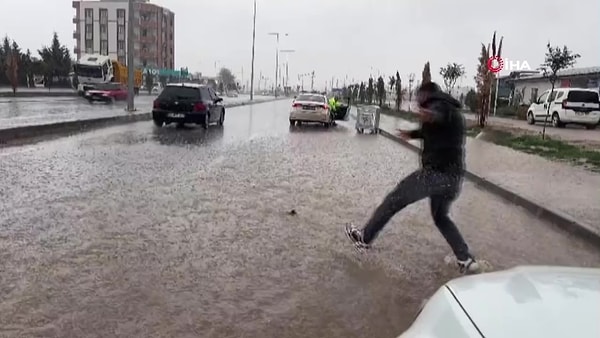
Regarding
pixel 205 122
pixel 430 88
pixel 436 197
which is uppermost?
pixel 430 88

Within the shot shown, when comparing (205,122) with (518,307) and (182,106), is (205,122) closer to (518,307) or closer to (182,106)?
(182,106)

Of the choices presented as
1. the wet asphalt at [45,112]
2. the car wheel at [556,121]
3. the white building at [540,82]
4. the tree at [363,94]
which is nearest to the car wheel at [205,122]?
the wet asphalt at [45,112]

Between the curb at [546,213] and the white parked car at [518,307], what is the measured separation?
182 inches

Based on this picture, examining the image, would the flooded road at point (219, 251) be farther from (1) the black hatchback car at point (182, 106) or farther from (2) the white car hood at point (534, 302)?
(1) the black hatchback car at point (182, 106)

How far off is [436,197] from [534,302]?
3307 millimetres

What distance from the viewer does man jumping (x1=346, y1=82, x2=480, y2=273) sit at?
5098mm

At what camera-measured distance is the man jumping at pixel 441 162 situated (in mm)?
5098

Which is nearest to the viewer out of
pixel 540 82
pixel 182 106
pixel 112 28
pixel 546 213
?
pixel 546 213

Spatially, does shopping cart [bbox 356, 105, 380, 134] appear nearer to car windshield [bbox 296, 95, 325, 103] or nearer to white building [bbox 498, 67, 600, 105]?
car windshield [bbox 296, 95, 325, 103]

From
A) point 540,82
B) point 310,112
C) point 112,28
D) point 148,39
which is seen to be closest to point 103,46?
point 112,28

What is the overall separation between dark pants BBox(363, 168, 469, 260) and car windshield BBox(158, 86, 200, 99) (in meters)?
16.1

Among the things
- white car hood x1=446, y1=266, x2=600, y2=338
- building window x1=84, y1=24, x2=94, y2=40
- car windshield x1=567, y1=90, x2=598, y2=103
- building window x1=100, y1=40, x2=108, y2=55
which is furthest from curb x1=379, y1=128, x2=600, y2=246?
building window x1=84, y1=24, x2=94, y2=40

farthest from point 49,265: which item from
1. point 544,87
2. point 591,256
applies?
point 544,87

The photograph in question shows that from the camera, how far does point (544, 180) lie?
10.3 meters
